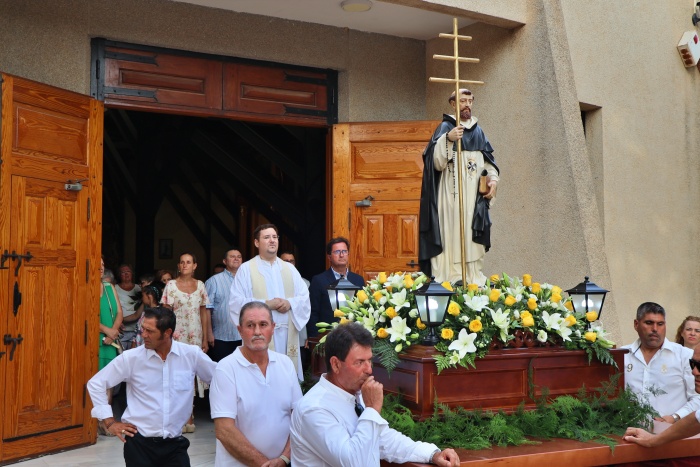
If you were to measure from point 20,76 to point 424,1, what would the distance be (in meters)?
3.48

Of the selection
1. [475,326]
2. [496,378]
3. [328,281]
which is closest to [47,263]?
[328,281]

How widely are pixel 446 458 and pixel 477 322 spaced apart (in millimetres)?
996

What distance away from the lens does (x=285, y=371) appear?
4.00 metres

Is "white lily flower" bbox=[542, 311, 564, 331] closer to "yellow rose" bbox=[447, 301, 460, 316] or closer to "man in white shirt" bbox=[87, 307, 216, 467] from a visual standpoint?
"yellow rose" bbox=[447, 301, 460, 316]

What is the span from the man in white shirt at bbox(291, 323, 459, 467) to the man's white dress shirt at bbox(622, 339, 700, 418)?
7.16ft

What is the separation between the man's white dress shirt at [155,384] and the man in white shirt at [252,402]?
0.55 meters

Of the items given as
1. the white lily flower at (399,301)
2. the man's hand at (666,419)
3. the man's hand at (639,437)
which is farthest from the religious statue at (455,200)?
the man's hand at (639,437)

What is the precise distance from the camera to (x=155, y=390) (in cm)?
434

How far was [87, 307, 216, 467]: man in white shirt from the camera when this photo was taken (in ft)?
14.0

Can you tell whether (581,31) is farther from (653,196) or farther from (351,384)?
(351,384)

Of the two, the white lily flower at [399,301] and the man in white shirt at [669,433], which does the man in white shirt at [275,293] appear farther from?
the man in white shirt at [669,433]

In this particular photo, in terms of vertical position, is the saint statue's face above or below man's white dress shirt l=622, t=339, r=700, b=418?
above

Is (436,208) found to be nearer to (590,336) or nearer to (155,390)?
(590,336)

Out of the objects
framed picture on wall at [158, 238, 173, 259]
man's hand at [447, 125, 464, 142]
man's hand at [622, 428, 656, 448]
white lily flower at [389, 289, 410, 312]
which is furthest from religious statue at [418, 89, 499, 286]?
framed picture on wall at [158, 238, 173, 259]
